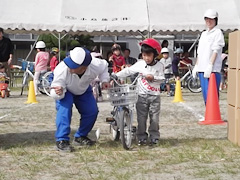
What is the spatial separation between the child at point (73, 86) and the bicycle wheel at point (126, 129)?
42 cm

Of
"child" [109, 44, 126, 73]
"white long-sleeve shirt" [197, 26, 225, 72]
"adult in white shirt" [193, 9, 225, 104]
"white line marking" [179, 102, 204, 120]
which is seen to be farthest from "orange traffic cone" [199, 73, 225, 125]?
"child" [109, 44, 126, 73]

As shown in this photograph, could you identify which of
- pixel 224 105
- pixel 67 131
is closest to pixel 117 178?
pixel 67 131

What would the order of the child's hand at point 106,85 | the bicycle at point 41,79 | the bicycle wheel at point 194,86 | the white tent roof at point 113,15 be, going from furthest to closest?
the bicycle wheel at point 194,86
the bicycle at point 41,79
the white tent roof at point 113,15
the child's hand at point 106,85

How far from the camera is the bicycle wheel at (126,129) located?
643 centimetres

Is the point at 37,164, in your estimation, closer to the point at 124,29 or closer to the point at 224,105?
the point at 224,105

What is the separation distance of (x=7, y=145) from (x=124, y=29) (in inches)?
405

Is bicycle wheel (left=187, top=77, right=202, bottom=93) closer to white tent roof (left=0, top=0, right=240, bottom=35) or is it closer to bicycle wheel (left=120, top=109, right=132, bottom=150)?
white tent roof (left=0, top=0, right=240, bottom=35)

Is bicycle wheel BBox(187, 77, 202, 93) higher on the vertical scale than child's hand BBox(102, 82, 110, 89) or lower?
lower

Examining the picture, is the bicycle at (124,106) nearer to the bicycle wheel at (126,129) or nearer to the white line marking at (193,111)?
the bicycle wheel at (126,129)

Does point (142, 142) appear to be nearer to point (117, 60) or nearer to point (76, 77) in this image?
point (76, 77)

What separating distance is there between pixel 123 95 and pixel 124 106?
219 millimetres

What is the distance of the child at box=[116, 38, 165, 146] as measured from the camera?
6848mm

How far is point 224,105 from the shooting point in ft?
41.8

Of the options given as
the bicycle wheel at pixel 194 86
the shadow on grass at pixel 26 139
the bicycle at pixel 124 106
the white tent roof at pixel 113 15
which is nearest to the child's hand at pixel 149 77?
the bicycle at pixel 124 106
